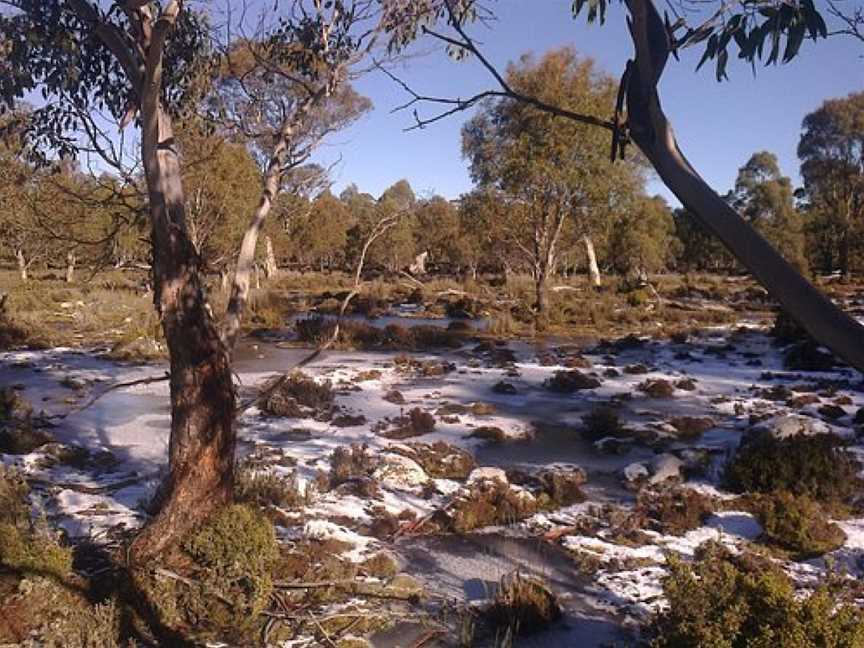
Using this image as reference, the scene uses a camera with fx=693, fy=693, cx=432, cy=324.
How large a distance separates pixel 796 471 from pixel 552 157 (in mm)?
14719

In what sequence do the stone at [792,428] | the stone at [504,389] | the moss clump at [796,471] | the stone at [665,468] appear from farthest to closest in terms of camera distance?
the stone at [504,389] → the stone at [792,428] → the stone at [665,468] → the moss clump at [796,471]

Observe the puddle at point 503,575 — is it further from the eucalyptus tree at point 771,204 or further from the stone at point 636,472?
the eucalyptus tree at point 771,204

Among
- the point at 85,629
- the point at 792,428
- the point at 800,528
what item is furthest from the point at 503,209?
the point at 85,629

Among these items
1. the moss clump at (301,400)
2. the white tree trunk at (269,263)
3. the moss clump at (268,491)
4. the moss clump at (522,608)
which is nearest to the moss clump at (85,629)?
the moss clump at (268,491)

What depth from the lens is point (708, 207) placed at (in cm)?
183

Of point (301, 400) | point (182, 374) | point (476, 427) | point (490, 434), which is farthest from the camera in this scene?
point (301, 400)

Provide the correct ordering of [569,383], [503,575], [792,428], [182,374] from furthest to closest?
[569,383]
[792,428]
[503,575]
[182,374]

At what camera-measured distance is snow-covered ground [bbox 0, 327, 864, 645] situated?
5.59m

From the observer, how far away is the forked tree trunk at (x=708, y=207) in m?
1.65

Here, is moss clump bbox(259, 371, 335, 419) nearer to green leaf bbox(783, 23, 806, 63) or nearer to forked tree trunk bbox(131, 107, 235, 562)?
forked tree trunk bbox(131, 107, 235, 562)

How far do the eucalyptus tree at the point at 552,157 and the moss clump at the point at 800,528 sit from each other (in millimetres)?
14400

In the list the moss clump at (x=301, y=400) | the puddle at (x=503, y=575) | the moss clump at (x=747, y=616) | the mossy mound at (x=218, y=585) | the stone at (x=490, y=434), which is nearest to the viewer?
the moss clump at (x=747, y=616)

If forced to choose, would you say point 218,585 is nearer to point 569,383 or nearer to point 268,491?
point 268,491

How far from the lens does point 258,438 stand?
8617mm
